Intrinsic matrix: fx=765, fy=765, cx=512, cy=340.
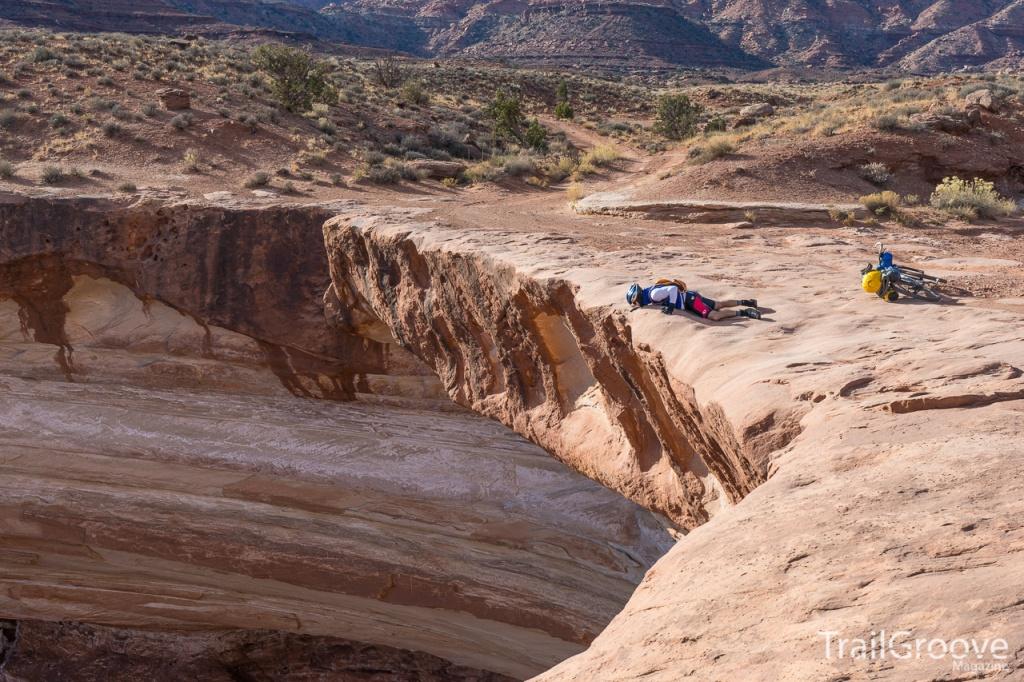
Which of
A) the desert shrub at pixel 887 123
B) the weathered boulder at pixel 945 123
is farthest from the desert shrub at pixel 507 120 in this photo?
the weathered boulder at pixel 945 123

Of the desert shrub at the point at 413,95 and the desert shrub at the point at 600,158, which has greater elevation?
the desert shrub at the point at 413,95

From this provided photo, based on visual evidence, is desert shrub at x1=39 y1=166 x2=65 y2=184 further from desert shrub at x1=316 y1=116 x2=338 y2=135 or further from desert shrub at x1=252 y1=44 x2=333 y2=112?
desert shrub at x1=252 y1=44 x2=333 y2=112

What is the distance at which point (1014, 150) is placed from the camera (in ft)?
52.2

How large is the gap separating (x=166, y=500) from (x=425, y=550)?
436 centimetres

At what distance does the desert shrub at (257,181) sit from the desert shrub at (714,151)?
9122mm

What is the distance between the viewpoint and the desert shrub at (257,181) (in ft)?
53.3

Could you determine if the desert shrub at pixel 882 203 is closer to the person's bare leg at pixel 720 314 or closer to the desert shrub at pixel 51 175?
the person's bare leg at pixel 720 314

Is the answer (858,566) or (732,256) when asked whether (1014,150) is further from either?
(858,566)

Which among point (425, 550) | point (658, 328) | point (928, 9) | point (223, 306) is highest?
point (928, 9)

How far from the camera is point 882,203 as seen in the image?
42.0 ft

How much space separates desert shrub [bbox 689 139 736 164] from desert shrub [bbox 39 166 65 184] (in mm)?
12784

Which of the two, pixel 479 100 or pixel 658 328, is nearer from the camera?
pixel 658 328

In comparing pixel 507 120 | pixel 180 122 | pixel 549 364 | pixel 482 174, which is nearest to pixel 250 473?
pixel 549 364

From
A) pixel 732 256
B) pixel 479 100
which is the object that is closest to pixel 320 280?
pixel 732 256
